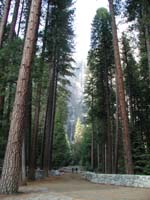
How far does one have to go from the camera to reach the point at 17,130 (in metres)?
7.83

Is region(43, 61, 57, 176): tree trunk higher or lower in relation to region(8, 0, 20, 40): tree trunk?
lower

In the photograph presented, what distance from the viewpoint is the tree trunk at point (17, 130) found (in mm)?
7457

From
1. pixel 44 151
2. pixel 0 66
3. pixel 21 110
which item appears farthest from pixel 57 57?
pixel 21 110

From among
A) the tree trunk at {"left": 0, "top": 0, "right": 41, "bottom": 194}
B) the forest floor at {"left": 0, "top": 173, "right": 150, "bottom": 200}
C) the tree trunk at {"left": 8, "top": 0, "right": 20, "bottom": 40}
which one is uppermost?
the tree trunk at {"left": 8, "top": 0, "right": 20, "bottom": 40}

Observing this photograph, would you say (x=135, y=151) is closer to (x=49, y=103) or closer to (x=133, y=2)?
(x=49, y=103)

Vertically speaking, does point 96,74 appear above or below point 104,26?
below

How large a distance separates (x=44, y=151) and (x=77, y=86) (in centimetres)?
9070

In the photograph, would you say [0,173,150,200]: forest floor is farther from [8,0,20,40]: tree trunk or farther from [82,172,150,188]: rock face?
[8,0,20,40]: tree trunk

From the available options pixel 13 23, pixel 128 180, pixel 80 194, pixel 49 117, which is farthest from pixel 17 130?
pixel 49 117

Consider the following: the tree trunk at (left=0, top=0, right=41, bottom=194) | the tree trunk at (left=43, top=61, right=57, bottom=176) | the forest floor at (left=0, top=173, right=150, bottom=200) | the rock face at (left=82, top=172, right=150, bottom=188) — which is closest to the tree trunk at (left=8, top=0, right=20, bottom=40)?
the tree trunk at (left=43, top=61, right=57, bottom=176)

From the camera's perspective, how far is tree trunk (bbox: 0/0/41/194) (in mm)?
7457

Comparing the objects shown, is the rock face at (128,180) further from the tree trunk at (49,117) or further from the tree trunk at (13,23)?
the tree trunk at (13,23)

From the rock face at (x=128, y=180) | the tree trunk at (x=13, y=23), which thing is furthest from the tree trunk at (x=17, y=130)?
the tree trunk at (x=13, y=23)

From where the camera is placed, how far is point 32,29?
8.85m
